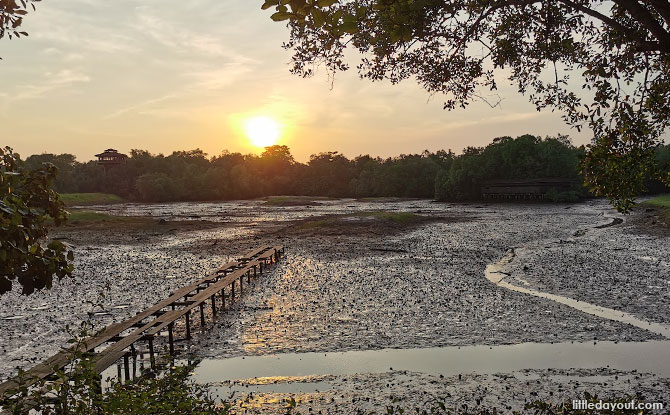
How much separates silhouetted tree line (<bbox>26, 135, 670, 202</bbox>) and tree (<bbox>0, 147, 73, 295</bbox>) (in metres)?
114

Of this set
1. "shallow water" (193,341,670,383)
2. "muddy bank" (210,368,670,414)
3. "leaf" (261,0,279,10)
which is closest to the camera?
"leaf" (261,0,279,10)

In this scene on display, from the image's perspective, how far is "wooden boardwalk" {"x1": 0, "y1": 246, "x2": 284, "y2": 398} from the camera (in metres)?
7.50

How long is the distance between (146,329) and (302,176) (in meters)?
158

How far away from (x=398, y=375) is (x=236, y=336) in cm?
499

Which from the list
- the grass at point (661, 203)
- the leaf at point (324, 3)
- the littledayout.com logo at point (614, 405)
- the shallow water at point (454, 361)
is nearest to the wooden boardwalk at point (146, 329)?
the shallow water at point (454, 361)

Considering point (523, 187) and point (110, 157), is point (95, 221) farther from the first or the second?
point (110, 157)

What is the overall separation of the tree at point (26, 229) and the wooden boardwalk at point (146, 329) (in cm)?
142

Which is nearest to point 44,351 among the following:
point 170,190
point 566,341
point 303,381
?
point 303,381

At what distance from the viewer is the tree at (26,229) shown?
344 cm

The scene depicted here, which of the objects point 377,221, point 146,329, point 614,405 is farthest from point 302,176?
point 614,405

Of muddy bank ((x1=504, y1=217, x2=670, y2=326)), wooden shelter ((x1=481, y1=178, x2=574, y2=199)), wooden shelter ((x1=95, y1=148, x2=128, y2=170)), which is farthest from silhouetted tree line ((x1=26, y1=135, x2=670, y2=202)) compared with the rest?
muddy bank ((x1=504, y1=217, x2=670, y2=326))

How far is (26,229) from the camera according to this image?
3.64m

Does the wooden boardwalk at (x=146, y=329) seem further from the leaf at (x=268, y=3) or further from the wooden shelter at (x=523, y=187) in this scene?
the wooden shelter at (x=523, y=187)

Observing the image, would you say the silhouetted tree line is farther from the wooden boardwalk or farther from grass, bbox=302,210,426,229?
the wooden boardwalk
